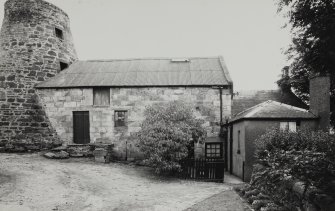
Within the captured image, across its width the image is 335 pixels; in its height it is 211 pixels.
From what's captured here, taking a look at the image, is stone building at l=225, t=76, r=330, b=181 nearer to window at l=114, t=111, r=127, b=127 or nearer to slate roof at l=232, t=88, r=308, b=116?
slate roof at l=232, t=88, r=308, b=116

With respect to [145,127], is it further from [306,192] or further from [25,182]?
[306,192]

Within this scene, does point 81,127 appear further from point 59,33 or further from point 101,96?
point 59,33

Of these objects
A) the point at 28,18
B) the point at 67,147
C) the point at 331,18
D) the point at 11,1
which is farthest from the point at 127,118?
the point at 331,18

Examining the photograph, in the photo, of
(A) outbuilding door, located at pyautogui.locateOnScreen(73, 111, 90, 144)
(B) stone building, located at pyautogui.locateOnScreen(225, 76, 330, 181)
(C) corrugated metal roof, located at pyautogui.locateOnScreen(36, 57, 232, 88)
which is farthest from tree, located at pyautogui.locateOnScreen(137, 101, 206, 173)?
(A) outbuilding door, located at pyautogui.locateOnScreen(73, 111, 90, 144)

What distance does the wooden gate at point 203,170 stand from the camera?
14.8 meters

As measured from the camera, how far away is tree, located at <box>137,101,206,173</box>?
1472 cm

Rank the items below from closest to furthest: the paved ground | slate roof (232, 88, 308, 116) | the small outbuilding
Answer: the paved ground, the small outbuilding, slate roof (232, 88, 308, 116)

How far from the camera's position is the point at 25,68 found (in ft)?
65.8

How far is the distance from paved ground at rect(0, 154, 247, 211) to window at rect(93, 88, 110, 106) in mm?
A: 4872

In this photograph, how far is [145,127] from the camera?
15.8m

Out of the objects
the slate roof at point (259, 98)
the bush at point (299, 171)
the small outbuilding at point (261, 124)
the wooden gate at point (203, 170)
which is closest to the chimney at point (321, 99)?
Answer: the small outbuilding at point (261, 124)

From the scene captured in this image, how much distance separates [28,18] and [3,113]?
700cm

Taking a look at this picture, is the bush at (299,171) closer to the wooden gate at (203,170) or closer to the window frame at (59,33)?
the wooden gate at (203,170)

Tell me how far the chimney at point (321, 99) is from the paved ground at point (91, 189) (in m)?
6.59
